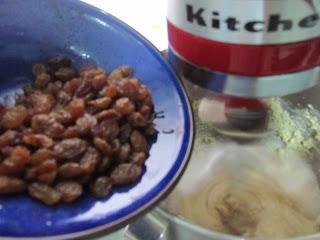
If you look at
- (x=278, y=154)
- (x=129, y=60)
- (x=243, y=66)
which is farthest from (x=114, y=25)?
(x=278, y=154)

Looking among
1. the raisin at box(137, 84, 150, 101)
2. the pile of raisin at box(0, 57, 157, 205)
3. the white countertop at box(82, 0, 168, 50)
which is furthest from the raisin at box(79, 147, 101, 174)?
the white countertop at box(82, 0, 168, 50)

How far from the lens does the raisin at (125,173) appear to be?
62 centimetres

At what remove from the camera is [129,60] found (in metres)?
0.76

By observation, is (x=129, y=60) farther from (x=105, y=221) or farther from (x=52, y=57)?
(x=105, y=221)

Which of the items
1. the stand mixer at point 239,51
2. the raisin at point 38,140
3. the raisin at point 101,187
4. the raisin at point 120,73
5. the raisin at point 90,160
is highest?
the stand mixer at point 239,51

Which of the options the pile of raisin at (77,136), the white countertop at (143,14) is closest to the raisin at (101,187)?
the pile of raisin at (77,136)

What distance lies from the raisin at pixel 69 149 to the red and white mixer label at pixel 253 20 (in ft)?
0.61

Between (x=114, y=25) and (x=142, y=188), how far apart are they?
277 millimetres

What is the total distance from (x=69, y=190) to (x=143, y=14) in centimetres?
65

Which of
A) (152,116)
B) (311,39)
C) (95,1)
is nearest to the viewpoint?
(311,39)

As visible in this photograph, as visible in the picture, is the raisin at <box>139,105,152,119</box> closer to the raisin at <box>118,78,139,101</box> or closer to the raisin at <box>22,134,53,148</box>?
the raisin at <box>118,78,139,101</box>

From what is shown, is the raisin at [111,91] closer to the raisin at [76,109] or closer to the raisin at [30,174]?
the raisin at [76,109]

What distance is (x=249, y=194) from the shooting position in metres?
0.88

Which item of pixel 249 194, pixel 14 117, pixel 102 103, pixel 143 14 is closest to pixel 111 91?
pixel 102 103
